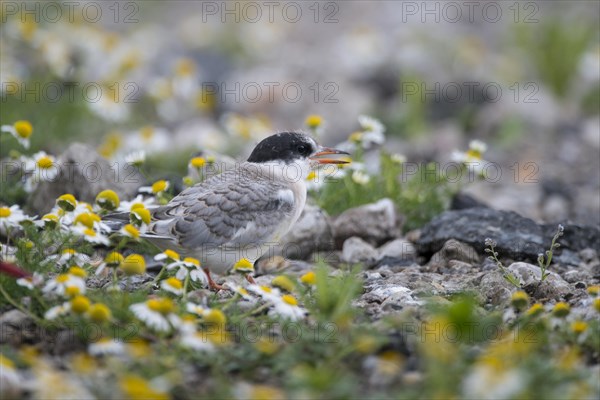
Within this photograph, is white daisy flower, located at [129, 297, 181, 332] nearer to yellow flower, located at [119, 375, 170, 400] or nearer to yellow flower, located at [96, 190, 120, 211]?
yellow flower, located at [119, 375, 170, 400]

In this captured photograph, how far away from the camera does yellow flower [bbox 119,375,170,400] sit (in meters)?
3.15

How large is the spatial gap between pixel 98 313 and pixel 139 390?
0.66 m

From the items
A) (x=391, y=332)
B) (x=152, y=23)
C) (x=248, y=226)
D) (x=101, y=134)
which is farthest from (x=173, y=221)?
(x=152, y=23)

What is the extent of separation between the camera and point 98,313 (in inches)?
146

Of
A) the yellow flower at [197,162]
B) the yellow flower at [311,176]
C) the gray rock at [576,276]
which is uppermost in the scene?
the yellow flower at [197,162]

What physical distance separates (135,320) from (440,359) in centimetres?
139

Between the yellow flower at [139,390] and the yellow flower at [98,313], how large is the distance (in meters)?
0.48

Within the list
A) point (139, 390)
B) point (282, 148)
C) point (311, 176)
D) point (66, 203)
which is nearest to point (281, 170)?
point (282, 148)

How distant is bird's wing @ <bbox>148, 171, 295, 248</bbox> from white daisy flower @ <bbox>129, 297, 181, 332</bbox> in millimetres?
1088

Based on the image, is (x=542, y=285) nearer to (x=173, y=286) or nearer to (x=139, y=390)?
(x=173, y=286)

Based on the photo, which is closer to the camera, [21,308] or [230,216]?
[21,308]

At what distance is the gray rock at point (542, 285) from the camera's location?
16.0 feet

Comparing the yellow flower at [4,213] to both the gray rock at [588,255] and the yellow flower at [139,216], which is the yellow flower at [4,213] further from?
the gray rock at [588,255]

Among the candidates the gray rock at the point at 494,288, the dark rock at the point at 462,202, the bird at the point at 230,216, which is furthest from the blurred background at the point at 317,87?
the gray rock at the point at 494,288
